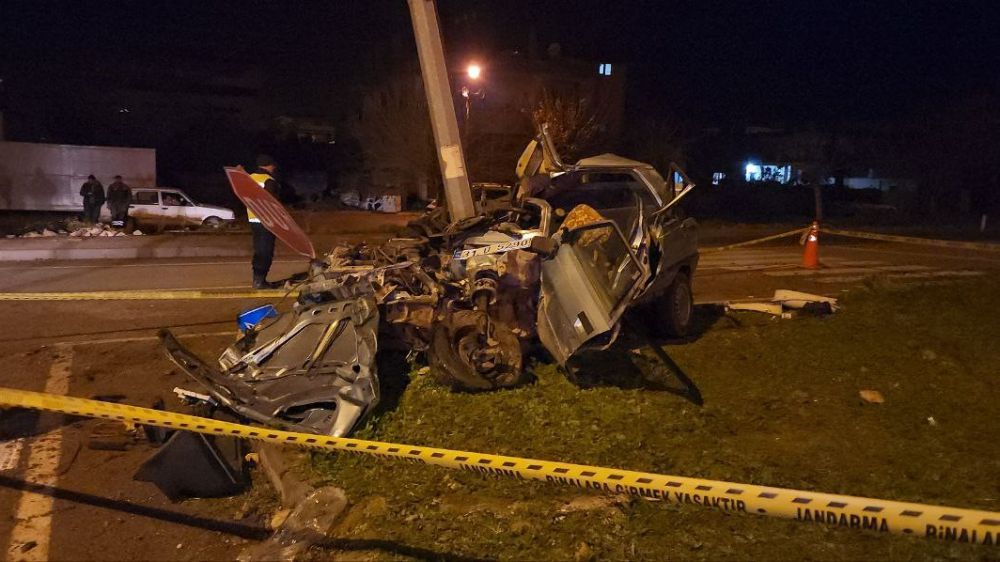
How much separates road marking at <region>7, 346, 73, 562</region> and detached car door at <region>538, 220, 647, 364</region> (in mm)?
3376

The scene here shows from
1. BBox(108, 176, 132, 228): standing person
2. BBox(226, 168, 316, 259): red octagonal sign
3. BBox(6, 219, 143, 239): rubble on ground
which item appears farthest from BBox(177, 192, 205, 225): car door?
BBox(226, 168, 316, 259): red octagonal sign

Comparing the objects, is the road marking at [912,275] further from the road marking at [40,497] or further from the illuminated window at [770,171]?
the illuminated window at [770,171]

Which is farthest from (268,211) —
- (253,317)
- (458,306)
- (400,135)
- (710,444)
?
(400,135)

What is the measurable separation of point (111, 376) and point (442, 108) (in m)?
4.43

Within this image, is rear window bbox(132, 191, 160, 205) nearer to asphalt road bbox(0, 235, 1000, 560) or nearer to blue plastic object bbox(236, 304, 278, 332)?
asphalt road bbox(0, 235, 1000, 560)

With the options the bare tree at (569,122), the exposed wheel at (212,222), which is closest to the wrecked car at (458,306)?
the exposed wheel at (212,222)

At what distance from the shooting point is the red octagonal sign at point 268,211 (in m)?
6.90

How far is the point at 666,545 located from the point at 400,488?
1532mm

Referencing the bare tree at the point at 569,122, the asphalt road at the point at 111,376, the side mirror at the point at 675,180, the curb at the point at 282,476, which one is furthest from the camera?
the bare tree at the point at 569,122

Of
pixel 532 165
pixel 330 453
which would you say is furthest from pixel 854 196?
pixel 330 453

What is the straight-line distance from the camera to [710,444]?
184 inches

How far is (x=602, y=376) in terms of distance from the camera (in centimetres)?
604

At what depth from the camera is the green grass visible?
356 centimetres

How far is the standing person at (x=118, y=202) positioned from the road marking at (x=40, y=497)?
15277 mm
